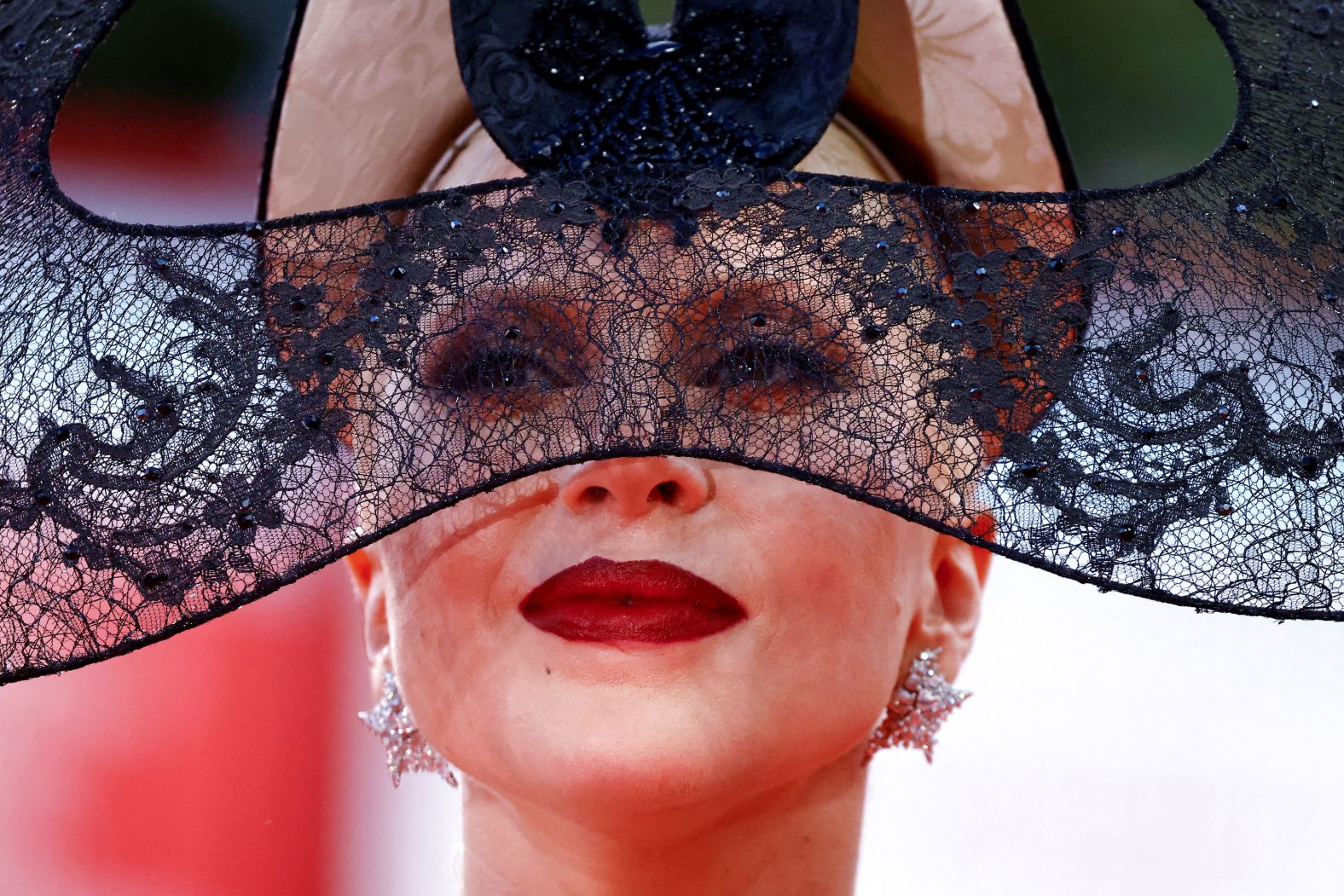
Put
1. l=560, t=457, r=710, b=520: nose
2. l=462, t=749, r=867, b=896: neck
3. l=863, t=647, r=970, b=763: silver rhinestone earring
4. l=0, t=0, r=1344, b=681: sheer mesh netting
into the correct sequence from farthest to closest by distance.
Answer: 1. l=863, t=647, r=970, b=763: silver rhinestone earring
2. l=462, t=749, r=867, b=896: neck
3. l=560, t=457, r=710, b=520: nose
4. l=0, t=0, r=1344, b=681: sheer mesh netting

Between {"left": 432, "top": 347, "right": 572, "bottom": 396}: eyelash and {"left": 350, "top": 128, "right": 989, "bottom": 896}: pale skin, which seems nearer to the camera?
{"left": 432, "top": 347, "right": 572, "bottom": 396}: eyelash

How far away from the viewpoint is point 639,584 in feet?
3.45

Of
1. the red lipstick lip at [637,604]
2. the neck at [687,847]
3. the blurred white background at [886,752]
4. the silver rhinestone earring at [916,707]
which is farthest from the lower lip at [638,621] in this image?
the blurred white background at [886,752]

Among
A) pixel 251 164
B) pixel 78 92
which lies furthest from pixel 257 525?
pixel 78 92

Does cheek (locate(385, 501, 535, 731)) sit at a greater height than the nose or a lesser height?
lesser

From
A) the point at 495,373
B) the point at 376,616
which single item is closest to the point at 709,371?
the point at 495,373

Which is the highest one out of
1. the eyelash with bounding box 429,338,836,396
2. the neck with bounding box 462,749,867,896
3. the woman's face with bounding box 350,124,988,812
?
the eyelash with bounding box 429,338,836,396

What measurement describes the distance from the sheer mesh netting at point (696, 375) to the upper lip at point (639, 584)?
17 centimetres

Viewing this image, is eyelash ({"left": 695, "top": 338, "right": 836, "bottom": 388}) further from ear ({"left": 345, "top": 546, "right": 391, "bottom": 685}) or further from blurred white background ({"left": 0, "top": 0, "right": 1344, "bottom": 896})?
blurred white background ({"left": 0, "top": 0, "right": 1344, "bottom": 896})

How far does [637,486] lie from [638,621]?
91 mm

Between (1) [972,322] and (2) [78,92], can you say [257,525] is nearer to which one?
(1) [972,322]

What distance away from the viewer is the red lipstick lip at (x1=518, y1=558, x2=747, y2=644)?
3.45 feet

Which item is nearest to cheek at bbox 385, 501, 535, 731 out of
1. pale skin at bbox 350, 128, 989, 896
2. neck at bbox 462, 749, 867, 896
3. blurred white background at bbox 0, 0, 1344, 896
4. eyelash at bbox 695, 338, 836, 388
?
pale skin at bbox 350, 128, 989, 896

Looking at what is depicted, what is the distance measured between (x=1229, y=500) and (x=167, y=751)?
173cm
